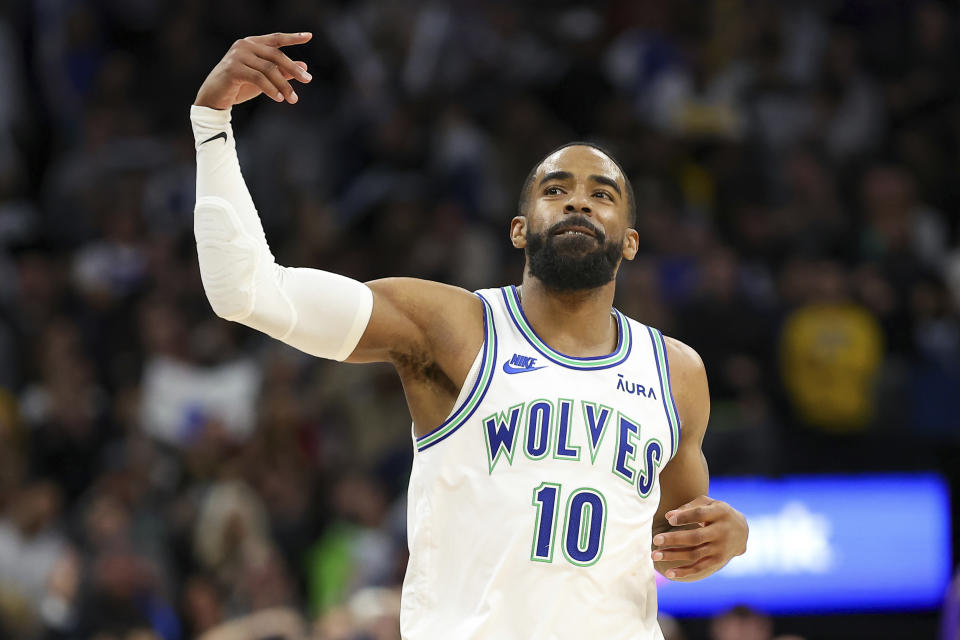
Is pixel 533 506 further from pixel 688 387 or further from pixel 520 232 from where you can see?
pixel 520 232

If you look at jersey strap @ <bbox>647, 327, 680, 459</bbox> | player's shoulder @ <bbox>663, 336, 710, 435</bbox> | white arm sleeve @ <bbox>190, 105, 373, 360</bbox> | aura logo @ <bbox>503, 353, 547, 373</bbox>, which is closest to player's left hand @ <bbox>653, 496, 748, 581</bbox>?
jersey strap @ <bbox>647, 327, 680, 459</bbox>

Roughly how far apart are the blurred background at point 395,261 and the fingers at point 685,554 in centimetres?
374

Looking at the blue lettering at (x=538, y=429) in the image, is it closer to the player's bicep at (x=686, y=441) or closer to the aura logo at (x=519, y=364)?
the aura logo at (x=519, y=364)

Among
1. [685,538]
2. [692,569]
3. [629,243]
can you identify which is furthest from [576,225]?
[692,569]

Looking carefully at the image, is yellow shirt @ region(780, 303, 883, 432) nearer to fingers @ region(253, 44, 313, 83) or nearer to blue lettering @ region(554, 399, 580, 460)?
blue lettering @ region(554, 399, 580, 460)

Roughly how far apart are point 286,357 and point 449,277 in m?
1.42

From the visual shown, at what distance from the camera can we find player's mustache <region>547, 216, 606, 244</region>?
4.46m

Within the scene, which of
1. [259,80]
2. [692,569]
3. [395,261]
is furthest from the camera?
[395,261]

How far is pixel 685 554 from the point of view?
14.2 feet

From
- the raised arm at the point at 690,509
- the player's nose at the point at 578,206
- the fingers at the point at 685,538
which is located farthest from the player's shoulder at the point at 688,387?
the player's nose at the point at 578,206

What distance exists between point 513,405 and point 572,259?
517 mm

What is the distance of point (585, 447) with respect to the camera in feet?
13.9

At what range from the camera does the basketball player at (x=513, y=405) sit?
4.12 m

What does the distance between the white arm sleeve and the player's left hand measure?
3.65 feet
